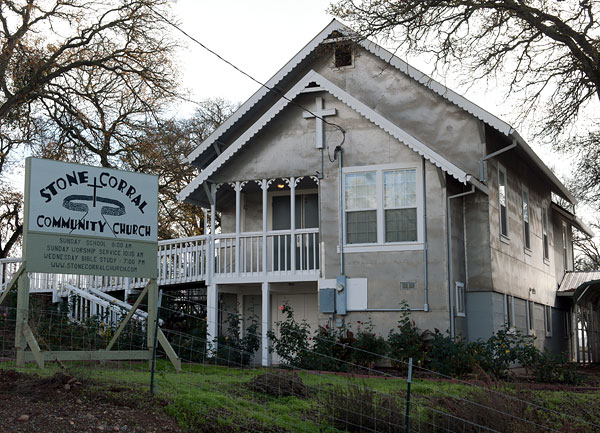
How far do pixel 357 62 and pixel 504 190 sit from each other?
5.64 meters

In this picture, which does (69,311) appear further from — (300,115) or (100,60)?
(100,60)

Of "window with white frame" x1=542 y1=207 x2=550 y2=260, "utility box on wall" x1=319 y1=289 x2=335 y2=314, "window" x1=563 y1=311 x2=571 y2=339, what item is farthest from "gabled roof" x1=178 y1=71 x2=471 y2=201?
"window" x1=563 y1=311 x2=571 y2=339

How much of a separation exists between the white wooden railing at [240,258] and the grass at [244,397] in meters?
5.89

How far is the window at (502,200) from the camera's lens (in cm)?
2067

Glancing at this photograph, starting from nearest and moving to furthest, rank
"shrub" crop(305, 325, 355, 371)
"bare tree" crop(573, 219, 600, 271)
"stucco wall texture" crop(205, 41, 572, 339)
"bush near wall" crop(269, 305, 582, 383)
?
"bush near wall" crop(269, 305, 582, 383) < "shrub" crop(305, 325, 355, 371) < "stucco wall texture" crop(205, 41, 572, 339) < "bare tree" crop(573, 219, 600, 271)

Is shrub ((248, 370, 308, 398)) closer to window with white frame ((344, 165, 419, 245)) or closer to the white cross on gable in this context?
window with white frame ((344, 165, 419, 245))

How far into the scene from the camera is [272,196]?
70.2 ft

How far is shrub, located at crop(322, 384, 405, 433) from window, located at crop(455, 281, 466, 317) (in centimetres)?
872

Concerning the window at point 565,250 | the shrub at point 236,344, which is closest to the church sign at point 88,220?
the shrub at point 236,344

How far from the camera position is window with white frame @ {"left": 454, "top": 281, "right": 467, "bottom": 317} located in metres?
18.2

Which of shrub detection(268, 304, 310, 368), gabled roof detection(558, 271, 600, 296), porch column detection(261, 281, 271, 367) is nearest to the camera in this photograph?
shrub detection(268, 304, 310, 368)

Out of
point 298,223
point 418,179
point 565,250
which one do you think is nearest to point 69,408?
point 418,179

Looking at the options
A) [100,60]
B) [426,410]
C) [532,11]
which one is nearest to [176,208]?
[100,60]

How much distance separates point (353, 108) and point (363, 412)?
10.3m
